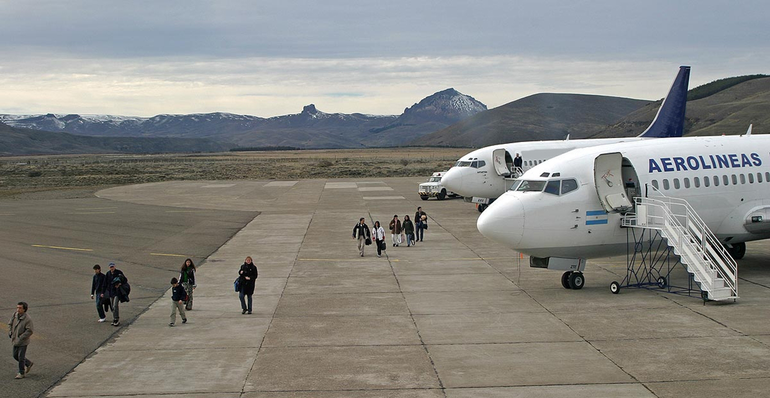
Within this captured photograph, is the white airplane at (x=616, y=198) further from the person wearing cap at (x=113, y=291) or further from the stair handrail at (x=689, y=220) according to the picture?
the person wearing cap at (x=113, y=291)

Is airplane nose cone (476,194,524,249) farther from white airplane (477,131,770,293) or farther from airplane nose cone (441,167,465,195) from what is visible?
airplane nose cone (441,167,465,195)

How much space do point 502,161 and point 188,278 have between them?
96.2 ft

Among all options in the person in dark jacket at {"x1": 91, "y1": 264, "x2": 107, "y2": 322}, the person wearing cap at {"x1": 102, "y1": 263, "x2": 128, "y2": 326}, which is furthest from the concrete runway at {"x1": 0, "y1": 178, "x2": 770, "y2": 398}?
the person in dark jacket at {"x1": 91, "y1": 264, "x2": 107, "y2": 322}

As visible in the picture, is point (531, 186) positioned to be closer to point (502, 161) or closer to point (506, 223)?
point (506, 223)

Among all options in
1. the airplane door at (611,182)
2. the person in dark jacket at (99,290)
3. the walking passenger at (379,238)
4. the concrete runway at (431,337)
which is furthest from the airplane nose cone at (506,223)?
the person in dark jacket at (99,290)

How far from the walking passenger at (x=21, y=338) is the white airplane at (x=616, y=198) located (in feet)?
44.5

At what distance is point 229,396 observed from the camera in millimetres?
14789

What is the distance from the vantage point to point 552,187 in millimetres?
24328

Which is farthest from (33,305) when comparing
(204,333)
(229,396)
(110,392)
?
(229,396)

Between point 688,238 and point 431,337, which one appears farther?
point 688,238

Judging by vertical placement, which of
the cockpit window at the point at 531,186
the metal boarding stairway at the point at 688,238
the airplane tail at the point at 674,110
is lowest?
the metal boarding stairway at the point at 688,238

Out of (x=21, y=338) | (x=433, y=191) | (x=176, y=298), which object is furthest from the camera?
(x=433, y=191)

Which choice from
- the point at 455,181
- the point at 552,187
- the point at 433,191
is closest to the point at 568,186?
the point at 552,187

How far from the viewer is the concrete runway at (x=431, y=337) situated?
15.4 m
